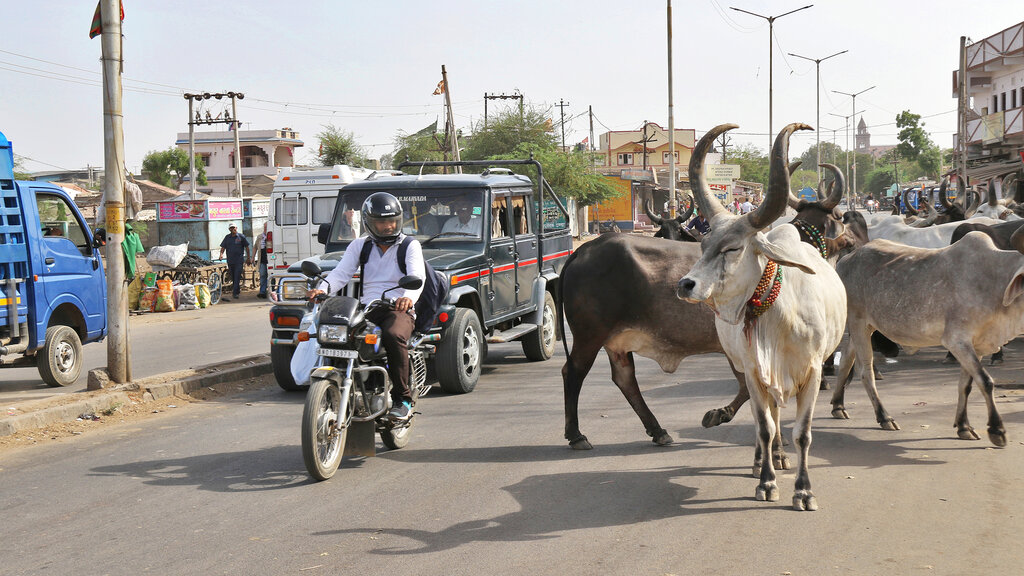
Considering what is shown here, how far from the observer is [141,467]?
732 cm

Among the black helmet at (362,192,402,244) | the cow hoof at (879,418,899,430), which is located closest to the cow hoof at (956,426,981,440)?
the cow hoof at (879,418,899,430)

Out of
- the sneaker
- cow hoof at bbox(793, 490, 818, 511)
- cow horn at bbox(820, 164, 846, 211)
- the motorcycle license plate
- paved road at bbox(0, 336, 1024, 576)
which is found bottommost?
paved road at bbox(0, 336, 1024, 576)

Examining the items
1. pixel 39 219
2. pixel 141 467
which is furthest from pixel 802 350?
pixel 39 219

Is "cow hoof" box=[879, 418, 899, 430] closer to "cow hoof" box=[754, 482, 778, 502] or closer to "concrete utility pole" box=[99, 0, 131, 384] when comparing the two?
"cow hoof" box=[754, 482, 778, 502]

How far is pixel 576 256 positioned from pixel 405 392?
1.77 metres

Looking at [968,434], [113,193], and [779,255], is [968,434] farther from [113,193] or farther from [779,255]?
[113,193]

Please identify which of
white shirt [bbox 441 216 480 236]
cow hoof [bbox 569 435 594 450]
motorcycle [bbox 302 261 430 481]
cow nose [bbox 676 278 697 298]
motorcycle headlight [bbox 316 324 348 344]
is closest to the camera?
cow nose [bbox 676 278 697 298]

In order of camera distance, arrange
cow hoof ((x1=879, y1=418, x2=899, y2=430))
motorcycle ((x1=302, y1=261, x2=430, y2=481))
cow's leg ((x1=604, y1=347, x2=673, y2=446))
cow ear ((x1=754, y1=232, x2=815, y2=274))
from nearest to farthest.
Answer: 1. cow ear ((x1=754, y1=232, x2=815, y2=274))
2. motorcycle ((x1=302, y1=261, x2=430, y2=481))
3. cow's leg ((x1=604, y1=347, x2=673, y2=446))
4. cow hoof ((x1=879, y1=418, x2=899, y2=430))

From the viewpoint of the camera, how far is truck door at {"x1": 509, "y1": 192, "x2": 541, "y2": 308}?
11812 millimetres

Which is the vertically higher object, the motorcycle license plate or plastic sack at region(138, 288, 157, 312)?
the motorcycle license plate

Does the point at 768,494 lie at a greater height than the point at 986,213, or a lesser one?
lesser

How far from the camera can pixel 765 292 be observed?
589 cm

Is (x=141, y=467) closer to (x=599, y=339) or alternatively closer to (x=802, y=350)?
(x=599, y=339)

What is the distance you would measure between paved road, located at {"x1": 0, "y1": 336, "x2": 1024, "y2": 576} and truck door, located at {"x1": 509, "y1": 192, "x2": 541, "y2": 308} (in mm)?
2990
